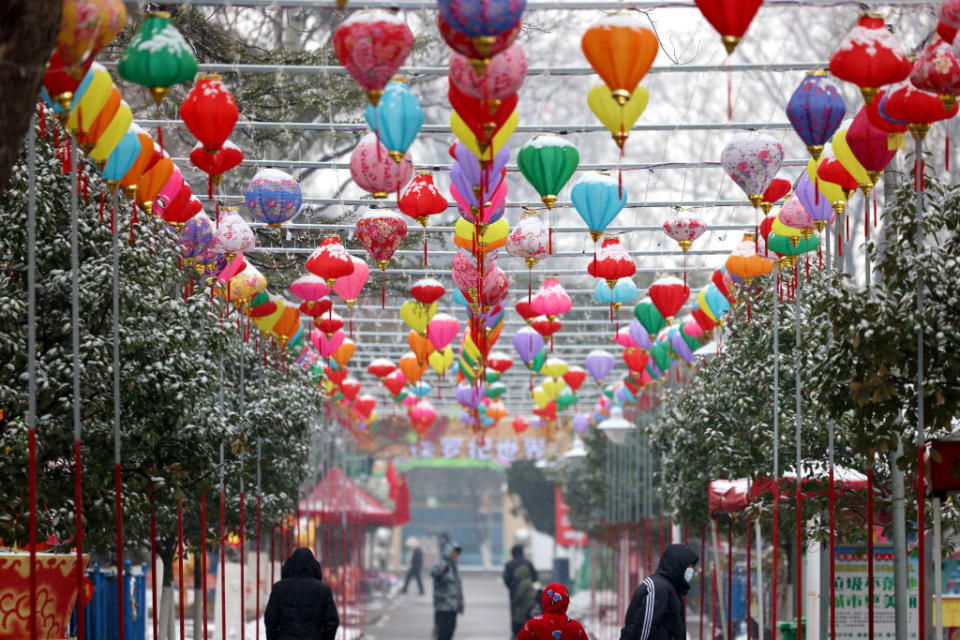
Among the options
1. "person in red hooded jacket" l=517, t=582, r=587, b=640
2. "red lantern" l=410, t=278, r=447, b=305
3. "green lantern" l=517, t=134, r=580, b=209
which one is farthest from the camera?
"red lantern" l=410, t=278, r=447, b=305

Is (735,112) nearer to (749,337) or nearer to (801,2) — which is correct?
(749,337)

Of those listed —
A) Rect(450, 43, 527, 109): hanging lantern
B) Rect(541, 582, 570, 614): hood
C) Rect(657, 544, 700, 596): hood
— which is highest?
Rect(450, 43, 527, 109): hanging lantern

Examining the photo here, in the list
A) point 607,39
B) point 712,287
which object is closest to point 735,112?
point 712,287

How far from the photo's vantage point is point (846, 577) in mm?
12547

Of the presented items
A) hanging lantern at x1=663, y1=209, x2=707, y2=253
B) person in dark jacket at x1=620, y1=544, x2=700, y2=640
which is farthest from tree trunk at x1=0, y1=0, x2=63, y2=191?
hanging lantern at x1=663, y1=209, x2=707, y2=253

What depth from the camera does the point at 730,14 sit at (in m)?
6.45

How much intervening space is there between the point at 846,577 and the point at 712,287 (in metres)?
3.88

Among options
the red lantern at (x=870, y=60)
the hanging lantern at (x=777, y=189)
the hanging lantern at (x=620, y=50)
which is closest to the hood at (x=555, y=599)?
the hanging lantern at (x=777, y=189)

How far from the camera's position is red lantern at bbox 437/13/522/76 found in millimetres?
6344

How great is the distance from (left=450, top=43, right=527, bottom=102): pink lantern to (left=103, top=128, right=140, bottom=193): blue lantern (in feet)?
8.40

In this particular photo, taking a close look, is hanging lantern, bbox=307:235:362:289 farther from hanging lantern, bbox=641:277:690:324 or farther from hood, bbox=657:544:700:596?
hood, bbox=657:544:700:596

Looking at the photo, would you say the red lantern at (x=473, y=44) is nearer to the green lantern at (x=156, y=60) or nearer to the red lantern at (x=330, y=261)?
the green lantern at (x=156, y=60)

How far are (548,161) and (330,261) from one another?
129 inches

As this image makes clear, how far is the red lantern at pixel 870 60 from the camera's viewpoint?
7277mm
